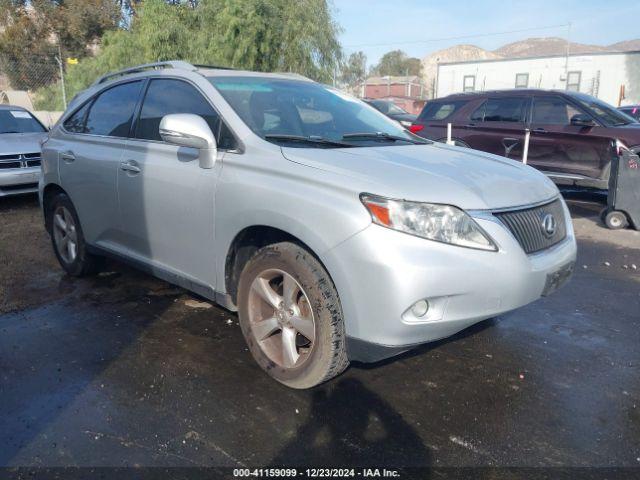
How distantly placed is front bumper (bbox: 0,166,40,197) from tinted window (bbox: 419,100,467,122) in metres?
6.71

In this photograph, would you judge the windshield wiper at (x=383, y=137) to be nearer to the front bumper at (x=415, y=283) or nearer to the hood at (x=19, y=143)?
the front bumper at (x=415, y=283)

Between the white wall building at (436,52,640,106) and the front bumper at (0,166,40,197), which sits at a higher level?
the white wall building at (436,52,640,106)

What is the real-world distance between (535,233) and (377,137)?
4.16ft

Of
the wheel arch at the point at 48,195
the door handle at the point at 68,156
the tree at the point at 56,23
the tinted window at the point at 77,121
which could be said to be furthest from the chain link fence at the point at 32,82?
the door handle at the point at 68,156

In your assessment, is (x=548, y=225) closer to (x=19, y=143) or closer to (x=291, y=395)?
(x=291, y=395)

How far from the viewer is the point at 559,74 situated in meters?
38.2

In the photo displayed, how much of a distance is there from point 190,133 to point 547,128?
719 centimetres

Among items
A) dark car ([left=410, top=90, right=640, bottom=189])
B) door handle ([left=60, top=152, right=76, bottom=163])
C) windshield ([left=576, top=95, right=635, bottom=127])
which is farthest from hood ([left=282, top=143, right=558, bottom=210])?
windshield ([left=576, top=95, right=635, bottom=127])

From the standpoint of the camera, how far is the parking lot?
2.51 meters

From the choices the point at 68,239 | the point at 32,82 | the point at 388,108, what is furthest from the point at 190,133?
the point at 32,82

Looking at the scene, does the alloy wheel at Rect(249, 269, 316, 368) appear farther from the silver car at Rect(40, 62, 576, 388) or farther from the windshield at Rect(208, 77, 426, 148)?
the windshield at Rect(208, 77, 426, 148)

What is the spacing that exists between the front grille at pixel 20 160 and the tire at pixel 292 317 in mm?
6654

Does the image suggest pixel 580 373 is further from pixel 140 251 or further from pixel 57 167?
pixel 57 167

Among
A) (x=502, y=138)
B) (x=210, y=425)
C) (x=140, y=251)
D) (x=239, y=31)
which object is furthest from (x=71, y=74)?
(x=210, y=425)
